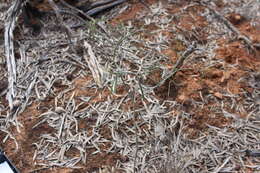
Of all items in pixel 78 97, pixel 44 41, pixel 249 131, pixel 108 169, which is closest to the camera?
pixel 108 169

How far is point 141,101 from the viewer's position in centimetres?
186

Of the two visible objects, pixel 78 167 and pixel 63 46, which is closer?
pixel 78 167

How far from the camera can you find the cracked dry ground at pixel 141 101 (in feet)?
5.49

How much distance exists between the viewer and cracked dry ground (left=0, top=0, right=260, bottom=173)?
5.49 feet

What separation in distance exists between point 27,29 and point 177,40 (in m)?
0.95

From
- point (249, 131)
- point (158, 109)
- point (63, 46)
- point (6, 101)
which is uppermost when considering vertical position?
point (63, 46)

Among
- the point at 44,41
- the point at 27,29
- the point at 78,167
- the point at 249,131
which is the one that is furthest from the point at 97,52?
the point at 249,131

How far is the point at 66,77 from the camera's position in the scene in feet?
6.63

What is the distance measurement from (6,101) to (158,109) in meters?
0.82

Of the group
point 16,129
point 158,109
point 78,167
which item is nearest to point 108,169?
point 78,167

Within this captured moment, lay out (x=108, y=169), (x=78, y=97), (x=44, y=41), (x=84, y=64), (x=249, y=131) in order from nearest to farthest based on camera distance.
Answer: (x=108, y=169), (x=249, y=131), (x=78, y=97), (x=84, y=64), (x=44, y=41)

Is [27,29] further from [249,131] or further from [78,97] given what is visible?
[249,131]

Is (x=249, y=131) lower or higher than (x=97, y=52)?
lower

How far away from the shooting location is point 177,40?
2188 mm
